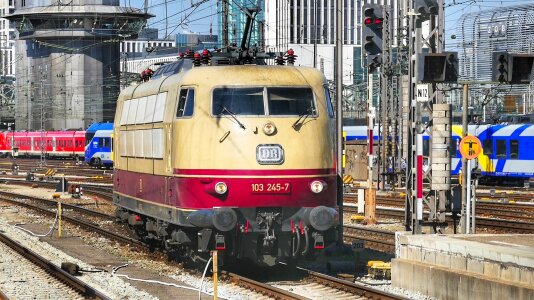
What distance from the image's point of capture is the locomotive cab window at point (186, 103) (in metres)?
18.0

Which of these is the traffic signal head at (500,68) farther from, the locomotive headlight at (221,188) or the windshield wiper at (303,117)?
the locomotive headlight at (221,188)

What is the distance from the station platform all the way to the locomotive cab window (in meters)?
4.04

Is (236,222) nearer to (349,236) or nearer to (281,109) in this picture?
(281,109)

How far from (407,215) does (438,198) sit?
1.86 metres

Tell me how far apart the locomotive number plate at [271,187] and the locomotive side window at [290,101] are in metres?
1.21

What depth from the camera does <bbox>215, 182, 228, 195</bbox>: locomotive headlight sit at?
17.6 meters

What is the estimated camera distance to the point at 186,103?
18141 mm

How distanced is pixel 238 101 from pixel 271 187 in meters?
1.57

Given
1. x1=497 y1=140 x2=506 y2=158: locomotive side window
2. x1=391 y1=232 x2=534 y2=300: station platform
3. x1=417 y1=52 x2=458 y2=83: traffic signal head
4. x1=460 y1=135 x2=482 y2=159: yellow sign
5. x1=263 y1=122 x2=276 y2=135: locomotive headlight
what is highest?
x1=417 y1=52 x2=458 y2=83: traffic signal head

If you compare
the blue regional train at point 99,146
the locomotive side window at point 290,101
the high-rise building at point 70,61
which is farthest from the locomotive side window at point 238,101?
the high-rise building at point 70,61

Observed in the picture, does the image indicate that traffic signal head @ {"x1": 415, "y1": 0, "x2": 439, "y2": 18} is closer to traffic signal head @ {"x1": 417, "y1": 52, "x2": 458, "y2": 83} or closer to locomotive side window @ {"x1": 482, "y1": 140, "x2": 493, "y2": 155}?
traffic signal head @ {"x1": 417, "y1": 52, "x2": 458, "y2": 83}

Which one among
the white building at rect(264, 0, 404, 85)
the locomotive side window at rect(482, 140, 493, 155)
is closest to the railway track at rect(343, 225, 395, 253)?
the locomotive side window at rect(482, 140, 493, 155)

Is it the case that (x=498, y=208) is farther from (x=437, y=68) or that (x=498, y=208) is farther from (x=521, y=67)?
(x=437, y=68)

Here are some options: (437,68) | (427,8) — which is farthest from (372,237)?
(437,68)
